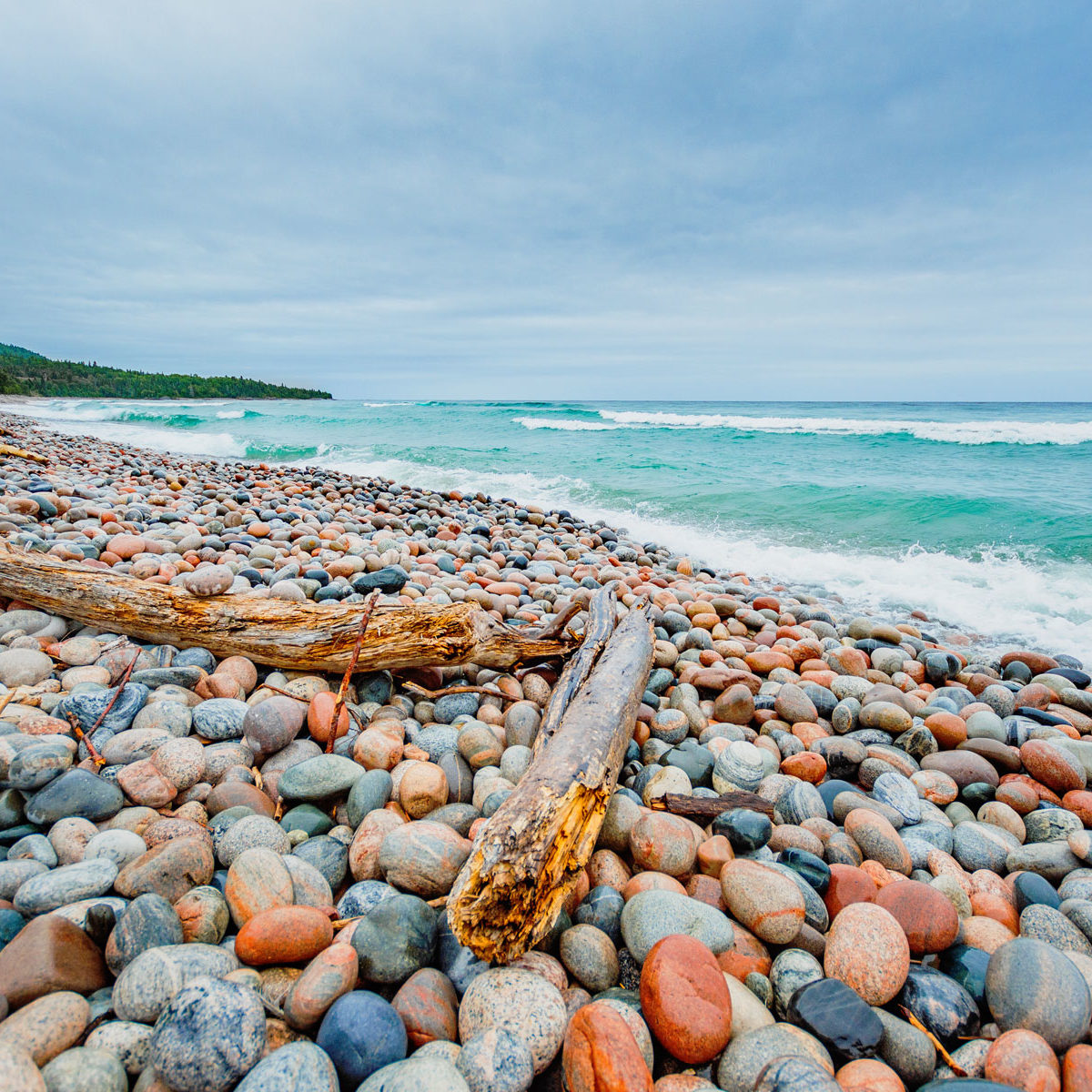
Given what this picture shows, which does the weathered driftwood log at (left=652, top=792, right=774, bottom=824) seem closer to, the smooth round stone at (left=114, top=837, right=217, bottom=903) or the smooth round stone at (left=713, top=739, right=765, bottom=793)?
the smooth round stone at (left=713, top=739, right=765, bottom=793)

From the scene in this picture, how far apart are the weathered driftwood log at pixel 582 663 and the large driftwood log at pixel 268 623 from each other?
35cm

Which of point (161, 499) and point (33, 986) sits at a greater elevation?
point (161, 499)

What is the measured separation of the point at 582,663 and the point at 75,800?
185 centimetres

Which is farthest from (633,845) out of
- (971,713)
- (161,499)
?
(161,499)

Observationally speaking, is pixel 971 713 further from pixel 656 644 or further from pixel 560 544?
pixel 560 544

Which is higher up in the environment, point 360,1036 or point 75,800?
point 75,800

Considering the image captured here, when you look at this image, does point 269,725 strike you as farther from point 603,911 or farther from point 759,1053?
point 759,1053

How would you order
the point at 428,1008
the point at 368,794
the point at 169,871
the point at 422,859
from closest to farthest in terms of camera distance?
the point at 428,1008 < the point at 169,871 < the point at 422,859 < the point at 368,794

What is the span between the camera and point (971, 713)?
9.84 ft

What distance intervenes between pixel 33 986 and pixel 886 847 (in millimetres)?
2462

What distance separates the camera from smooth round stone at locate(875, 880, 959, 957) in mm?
1651

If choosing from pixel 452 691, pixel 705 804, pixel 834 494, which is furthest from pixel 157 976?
pixel 834 494

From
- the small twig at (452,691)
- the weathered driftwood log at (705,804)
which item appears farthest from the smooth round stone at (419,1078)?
the small twig at (452,691)

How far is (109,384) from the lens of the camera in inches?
2122
